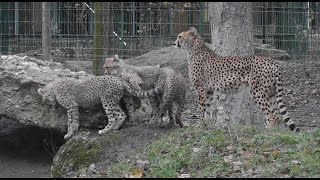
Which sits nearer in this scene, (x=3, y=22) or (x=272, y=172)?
(x=272, y=172)

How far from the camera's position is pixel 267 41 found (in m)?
12.5

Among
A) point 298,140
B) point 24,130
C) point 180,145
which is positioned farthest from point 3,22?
point 298,140

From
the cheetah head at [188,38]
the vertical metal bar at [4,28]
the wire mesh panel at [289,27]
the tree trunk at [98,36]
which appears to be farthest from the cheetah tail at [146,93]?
the vertical metal bar at [4,28]

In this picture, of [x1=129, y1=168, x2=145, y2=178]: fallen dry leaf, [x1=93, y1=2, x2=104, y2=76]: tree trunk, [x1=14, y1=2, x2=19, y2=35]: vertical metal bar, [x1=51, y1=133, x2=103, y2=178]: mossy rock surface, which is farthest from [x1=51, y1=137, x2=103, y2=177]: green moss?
[x1=14, y1=2, x2=19, y2=35]: vertical metal bar

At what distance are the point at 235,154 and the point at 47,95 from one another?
2886 millimetres

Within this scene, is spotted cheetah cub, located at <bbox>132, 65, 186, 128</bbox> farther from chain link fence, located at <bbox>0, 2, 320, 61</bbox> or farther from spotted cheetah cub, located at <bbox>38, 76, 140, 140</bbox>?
chain link fence, located at <bbox>0, 2, 320, 61</bbox>

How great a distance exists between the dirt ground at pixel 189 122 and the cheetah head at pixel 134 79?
0.48 m

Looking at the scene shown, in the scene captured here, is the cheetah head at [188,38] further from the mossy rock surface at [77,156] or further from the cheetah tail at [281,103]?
the mossy rock surface at [77,156]

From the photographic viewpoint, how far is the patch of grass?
249 inches

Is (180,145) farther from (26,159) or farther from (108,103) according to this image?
(26,159)

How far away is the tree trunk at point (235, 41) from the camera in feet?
30.6

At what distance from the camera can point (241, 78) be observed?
9172 millimetres

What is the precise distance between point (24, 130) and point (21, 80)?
1.12m

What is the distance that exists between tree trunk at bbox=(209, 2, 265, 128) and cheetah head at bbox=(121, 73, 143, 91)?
1.19m
